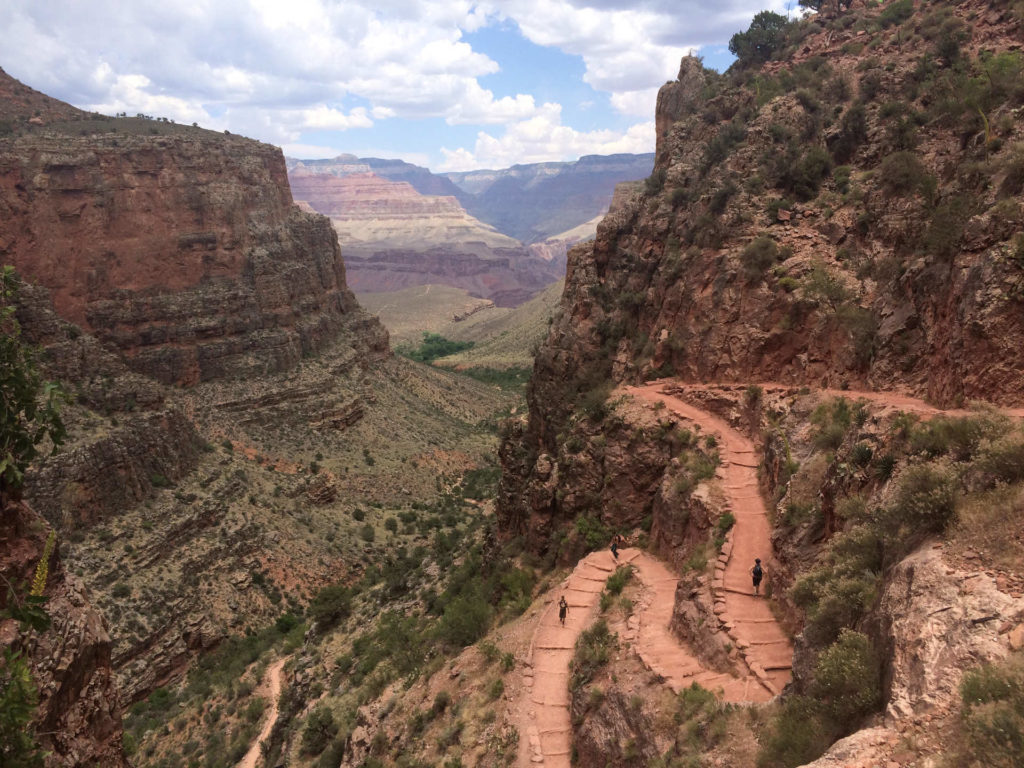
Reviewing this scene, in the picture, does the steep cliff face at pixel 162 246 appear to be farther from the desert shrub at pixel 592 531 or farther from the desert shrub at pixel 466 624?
the desert shrub at pixel 592 531

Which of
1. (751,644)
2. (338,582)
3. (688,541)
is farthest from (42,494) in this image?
(751,644)

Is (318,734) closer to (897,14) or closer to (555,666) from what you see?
(555,666)

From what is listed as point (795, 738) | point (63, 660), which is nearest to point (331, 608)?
point (63, 660)

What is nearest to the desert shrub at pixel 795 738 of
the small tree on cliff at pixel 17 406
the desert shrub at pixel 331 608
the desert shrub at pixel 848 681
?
the desert shrub at pixel 848 681

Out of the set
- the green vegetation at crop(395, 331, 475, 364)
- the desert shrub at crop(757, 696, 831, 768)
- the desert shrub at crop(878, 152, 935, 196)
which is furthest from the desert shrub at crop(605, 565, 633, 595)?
the green vegetation at crop(395, 331, 475, 364)

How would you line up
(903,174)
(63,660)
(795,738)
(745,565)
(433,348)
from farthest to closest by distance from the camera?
(433,348) < (903,174) < (745,565) < (63,660) < (795,738)

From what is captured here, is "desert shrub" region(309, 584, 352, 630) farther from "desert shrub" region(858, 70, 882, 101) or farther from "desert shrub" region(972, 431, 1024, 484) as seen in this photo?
"desert shrub" region(858, 70, 882, 101)

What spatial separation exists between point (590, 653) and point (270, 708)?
1868 centimetres

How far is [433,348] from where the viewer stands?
131 metres

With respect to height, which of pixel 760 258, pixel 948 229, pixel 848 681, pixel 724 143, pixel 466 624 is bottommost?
pixel 466 624

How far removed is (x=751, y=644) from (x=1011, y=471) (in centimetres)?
585

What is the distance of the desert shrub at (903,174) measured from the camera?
21938 millimetres

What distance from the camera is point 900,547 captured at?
9.73m

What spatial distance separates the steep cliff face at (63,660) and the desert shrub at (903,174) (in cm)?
2450
